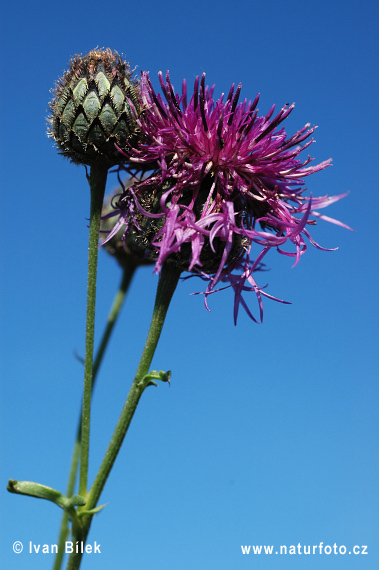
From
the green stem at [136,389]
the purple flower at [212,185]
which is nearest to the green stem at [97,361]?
the green stem at [136,389]

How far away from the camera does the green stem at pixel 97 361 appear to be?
361 centimetres

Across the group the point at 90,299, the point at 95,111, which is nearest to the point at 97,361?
the point at 90,299

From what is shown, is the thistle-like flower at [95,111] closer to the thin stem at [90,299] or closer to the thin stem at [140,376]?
the thin stem at [90,299]

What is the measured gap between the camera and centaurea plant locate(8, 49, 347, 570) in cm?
291

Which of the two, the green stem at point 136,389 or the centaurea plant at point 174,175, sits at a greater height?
the centaurea plant at point 174,175

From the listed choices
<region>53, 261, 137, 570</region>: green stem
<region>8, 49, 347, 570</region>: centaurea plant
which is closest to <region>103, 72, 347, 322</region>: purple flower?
<region>8, 49, 347, 570</region>: centaurea plant

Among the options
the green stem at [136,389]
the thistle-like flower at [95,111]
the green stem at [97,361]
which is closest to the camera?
the green stem at [136,389]

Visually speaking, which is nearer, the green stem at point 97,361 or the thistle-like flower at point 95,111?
the thistle-like flower at point 95,111

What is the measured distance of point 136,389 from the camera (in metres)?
2.93

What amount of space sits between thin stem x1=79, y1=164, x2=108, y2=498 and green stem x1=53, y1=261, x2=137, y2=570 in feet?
1.16

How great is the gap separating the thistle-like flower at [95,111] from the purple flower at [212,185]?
10 cm

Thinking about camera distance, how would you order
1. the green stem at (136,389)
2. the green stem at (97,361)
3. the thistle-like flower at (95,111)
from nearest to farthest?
the green stem at (136,389) < the thistle-like flower at (95,111) < the green stem at (97,361)

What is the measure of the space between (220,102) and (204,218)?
0.69 metres

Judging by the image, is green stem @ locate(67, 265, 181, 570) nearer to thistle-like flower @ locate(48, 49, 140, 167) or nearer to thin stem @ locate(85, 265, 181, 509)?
thin stem @ locate(85, 265, 181, 509)
